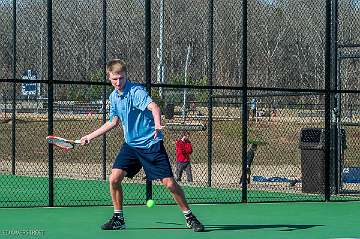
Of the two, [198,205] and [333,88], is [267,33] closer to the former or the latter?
[333,88]

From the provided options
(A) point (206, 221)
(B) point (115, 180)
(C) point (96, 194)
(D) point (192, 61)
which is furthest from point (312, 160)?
(B) point (115, 180)

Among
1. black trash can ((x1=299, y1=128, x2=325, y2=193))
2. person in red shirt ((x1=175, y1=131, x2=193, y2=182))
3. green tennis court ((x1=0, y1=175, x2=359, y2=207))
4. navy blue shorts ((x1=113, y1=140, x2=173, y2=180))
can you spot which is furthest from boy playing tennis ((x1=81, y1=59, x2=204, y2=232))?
person in red shirt ((x1=175, y1=131, x2=193, y2=182))

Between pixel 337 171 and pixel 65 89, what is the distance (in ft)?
20.2

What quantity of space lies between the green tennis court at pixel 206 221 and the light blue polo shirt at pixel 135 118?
3.32ft

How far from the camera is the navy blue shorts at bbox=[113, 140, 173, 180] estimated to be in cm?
1109

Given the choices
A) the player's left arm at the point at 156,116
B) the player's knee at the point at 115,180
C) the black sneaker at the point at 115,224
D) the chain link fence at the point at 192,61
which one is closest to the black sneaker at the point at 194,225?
the black sneaker at the point at 115,224

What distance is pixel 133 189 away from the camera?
19031mm

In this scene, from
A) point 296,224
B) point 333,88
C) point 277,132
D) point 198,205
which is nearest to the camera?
point 296,224

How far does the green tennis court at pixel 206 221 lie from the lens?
10891 millimetres

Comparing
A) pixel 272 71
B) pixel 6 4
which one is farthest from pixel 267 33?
pixel 6 4

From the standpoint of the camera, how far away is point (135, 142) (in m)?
11.2

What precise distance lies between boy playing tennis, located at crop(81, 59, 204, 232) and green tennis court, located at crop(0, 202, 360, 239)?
33 centimetres

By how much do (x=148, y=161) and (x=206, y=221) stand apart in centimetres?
166

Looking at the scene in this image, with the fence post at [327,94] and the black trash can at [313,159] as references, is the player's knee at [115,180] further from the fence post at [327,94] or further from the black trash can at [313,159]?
the black trash can at [313,159]
